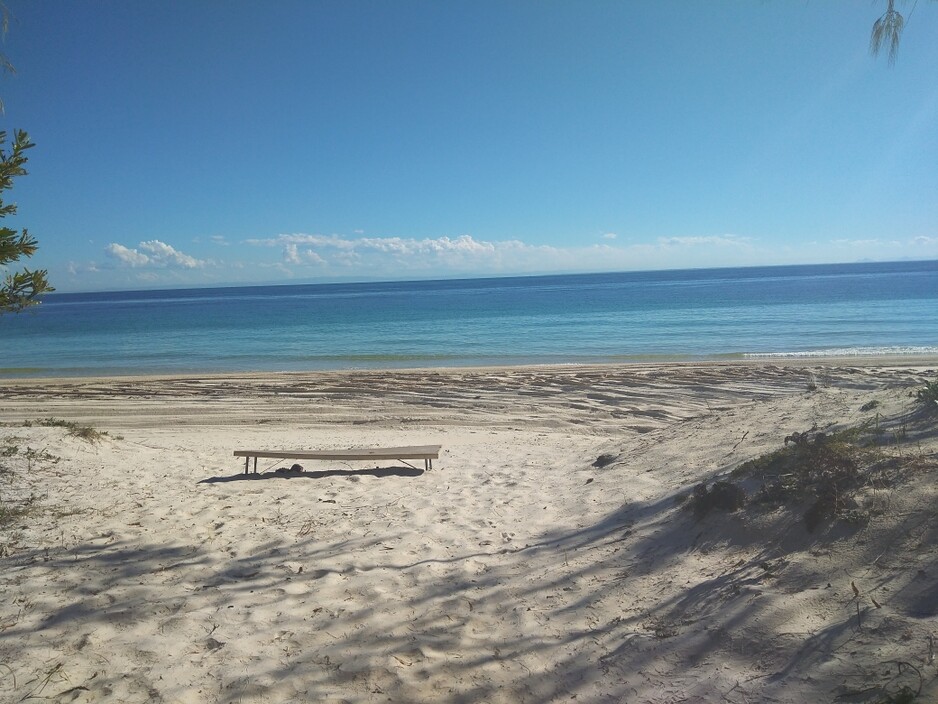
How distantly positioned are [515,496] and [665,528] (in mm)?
2061

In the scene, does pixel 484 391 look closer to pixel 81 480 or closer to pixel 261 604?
pixel 81 480

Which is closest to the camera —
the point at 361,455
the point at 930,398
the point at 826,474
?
the point at 826,474

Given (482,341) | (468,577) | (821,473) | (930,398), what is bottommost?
(468,577)

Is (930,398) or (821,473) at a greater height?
(930,398)

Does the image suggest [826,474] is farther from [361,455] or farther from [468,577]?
[361,455]

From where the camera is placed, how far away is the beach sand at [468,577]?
2.96 meters

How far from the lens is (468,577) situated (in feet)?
14.2

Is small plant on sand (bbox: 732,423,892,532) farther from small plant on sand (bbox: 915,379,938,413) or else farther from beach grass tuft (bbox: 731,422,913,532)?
small plant on sand (bbox: 915,379,938,413)

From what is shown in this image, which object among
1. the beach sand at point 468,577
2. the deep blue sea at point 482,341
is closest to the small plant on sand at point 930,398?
the beach sand at point 468,577

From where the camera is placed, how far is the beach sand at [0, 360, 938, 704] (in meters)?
2.96

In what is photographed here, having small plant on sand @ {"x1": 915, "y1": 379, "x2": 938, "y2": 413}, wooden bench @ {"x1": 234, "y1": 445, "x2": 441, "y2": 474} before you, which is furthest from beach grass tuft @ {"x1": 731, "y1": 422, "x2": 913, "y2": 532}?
wooden bench @ {"x1": 234, "y1": 445, "x2": 441, "y2": 474}

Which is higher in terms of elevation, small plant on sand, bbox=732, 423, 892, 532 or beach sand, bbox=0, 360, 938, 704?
small plant on sand, bbox=732, 423, 892, 532

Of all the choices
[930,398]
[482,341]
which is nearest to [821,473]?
[930,398]

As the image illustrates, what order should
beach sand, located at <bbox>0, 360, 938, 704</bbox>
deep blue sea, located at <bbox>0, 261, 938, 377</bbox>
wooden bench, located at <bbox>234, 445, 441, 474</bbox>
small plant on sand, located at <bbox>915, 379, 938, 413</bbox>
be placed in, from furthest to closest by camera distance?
deep blue sea, located at <bbox>0, 261, 938, 377</bbox>, wooden bench, located at <bbox>234, 445, 441, 474</bbox>, small plant on sand, located at <bbox>915, 379, 938, 413</bbox>, beach sand, located at <bbox>0, 360, 938, 704</bbox>
